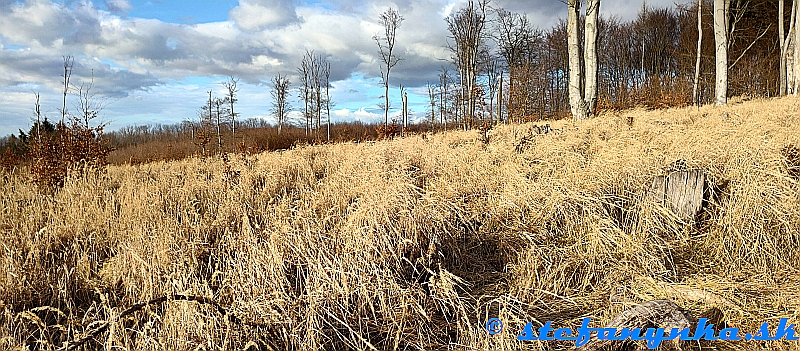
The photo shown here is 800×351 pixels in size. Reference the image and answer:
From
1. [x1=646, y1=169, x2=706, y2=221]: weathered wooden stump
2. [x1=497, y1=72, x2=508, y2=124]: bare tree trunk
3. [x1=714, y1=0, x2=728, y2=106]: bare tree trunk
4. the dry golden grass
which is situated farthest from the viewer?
[x1=497, y1=72, x2=508, y2=124]: bare tree trunk

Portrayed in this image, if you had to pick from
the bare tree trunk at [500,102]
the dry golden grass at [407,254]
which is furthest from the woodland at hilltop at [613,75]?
the dry golden grass at [407,254]

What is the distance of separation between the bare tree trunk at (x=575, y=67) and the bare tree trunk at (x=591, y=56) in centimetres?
19

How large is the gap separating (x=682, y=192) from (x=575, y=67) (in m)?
7.49

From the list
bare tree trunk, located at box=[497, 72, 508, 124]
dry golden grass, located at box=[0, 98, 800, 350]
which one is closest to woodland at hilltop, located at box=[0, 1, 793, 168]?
bare tree trunk, located at box=[497, 72, 508, 124]

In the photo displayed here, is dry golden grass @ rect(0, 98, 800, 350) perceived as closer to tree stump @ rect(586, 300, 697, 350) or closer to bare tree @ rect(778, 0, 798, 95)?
tree stump @ rect(586, 300, 697, 350)

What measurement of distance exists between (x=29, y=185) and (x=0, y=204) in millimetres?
1725

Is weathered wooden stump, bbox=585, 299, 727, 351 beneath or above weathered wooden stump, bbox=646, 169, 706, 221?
beneath

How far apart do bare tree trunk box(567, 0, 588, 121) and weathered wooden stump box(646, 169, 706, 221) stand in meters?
6.83

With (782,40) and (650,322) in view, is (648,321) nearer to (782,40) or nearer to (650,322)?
(650,322)

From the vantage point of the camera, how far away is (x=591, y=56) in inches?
407

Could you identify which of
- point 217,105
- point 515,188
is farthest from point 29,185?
point 217,105

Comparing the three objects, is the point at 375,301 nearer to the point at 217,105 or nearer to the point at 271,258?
the point at 271,258

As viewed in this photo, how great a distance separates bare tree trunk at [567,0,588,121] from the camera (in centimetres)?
1023

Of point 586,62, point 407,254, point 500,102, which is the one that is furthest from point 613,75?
point 407,254
